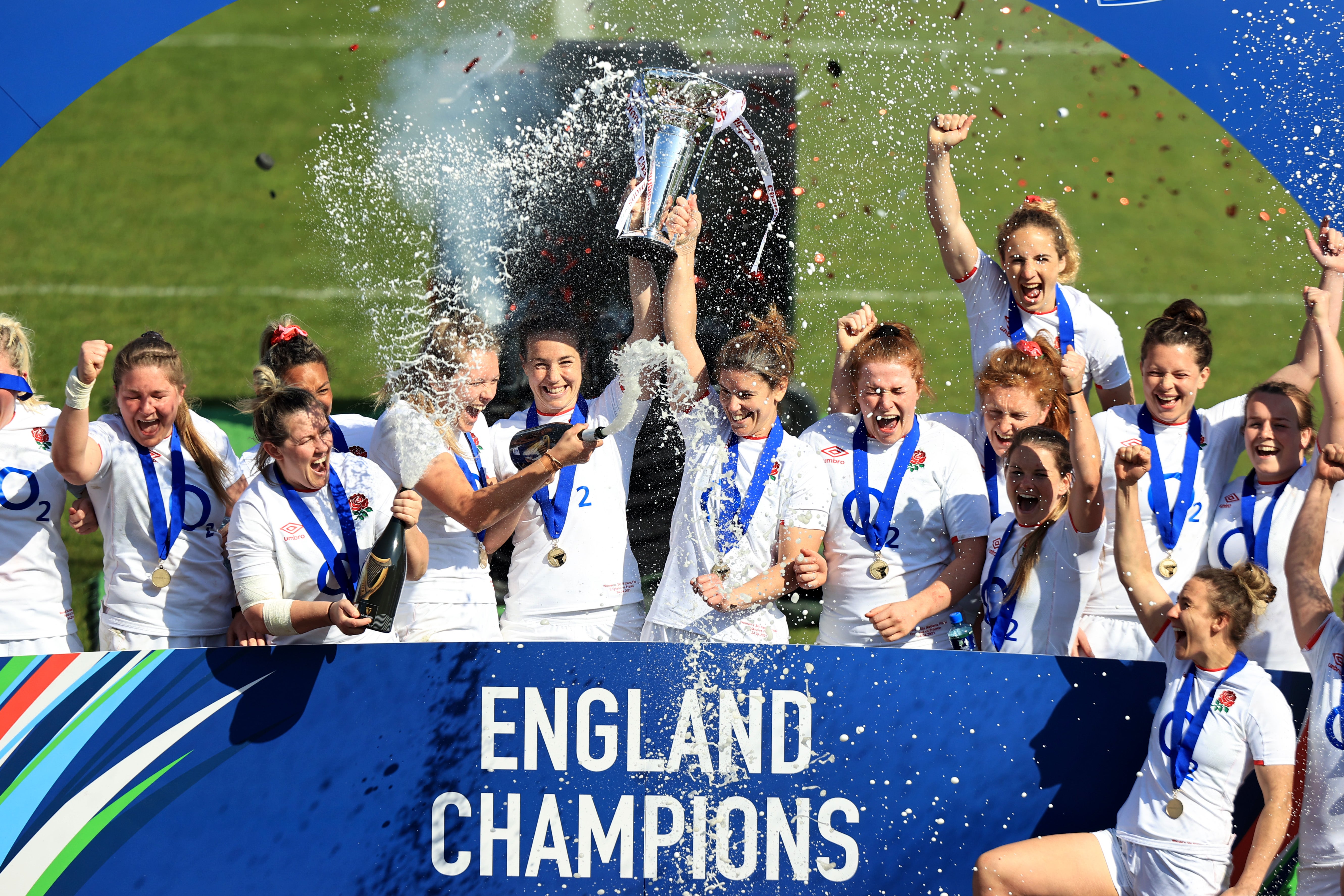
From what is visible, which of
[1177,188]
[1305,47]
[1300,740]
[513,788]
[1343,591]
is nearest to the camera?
[1300,740]

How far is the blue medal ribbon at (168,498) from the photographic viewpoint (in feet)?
13.4

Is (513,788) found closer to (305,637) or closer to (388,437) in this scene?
(305,637)

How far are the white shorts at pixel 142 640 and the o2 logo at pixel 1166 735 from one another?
306 cm

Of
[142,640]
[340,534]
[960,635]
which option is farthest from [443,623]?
[960,635]

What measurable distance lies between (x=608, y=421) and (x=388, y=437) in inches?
31.0

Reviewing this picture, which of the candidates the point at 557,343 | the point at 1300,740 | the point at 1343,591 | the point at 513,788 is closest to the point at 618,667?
the point at 513,788

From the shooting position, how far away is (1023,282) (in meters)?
4.42

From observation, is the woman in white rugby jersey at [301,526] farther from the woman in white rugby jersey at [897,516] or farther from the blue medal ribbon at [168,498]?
the woman in white rugby jersey at [897,516]

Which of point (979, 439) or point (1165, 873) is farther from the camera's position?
point (979, 439)

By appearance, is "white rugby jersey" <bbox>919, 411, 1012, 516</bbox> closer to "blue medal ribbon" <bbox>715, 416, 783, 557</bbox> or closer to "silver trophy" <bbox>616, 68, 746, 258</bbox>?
"blue medal ribbon" <bbox>715, 416, 783, 557</bbox>

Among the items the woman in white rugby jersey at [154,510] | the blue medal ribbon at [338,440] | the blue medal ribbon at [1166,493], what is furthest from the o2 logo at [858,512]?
the woman in white rugby jersey at [154,510]

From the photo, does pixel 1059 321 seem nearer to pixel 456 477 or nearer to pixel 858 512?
pixel 858 512

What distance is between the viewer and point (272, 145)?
43.9 ft

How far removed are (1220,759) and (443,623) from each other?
2.47 metres
